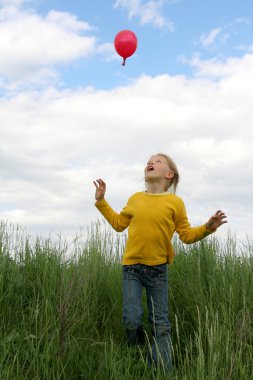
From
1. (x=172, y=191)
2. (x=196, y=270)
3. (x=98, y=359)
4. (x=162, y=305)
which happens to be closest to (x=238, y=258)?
(x=196, y=270)

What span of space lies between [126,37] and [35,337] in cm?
355

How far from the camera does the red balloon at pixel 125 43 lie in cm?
550

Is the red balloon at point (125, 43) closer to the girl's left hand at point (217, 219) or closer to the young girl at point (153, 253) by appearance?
the young girl at point (153, 253)

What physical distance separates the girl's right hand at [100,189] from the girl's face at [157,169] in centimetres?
39

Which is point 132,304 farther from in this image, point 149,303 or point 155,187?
point 155,187

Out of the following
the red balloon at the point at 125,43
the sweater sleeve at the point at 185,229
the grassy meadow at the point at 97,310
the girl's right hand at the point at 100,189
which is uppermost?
the red balloon at the point at 125,43

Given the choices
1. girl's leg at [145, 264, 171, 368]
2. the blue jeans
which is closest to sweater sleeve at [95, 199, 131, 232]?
the blue jeans

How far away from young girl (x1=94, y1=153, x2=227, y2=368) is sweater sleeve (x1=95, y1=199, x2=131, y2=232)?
0.03 meters

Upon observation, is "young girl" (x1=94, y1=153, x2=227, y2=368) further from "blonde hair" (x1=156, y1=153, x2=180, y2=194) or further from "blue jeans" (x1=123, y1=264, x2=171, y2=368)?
"blonde hair" (x1=156, y1=153, x2=180, y2=194)

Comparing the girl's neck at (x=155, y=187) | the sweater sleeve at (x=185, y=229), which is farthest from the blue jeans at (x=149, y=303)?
the girl's neck at (x=155, y=187)

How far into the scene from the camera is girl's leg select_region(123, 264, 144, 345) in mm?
3730

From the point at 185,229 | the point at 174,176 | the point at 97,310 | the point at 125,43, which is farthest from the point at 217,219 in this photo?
the point at 125,43

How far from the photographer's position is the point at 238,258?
5148mm

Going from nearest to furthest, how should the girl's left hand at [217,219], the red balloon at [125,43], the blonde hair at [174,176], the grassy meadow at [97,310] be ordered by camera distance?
the grassy meadow at [97,310] < the girl's left hand at [217,219] < the blonde hair at [174,176] < the red balloon at [125,43]
